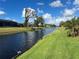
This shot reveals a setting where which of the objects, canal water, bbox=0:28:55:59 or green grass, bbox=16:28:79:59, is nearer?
green grass, bbox=16:28:79:59

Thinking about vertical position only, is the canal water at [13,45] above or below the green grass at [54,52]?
below

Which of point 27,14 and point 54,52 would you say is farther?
point 27,14

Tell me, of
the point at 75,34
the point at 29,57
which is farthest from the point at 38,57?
the point at 75,34

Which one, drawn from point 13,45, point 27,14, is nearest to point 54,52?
point 13,45

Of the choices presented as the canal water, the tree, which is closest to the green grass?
the canal water

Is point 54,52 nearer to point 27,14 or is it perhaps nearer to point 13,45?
point 13,45

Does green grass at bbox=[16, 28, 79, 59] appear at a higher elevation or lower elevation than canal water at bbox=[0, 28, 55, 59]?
higher

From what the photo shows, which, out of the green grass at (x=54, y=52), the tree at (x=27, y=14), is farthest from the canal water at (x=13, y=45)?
the tree at (x=27, y=14)

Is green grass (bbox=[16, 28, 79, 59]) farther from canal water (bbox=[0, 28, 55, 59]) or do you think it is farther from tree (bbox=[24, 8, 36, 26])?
tree (bbox=[24, 8, 36, 26])

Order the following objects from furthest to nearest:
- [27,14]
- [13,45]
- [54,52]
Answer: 1. [27,14]
2. [13,45]
3. [54,52]

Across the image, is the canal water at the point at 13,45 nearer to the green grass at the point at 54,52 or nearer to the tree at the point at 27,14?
the green grass at the point at 54,52

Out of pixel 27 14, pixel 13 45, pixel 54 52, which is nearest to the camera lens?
pixel 54 52

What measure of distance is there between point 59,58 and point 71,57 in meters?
1.49

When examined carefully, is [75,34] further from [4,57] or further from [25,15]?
[25,15]
